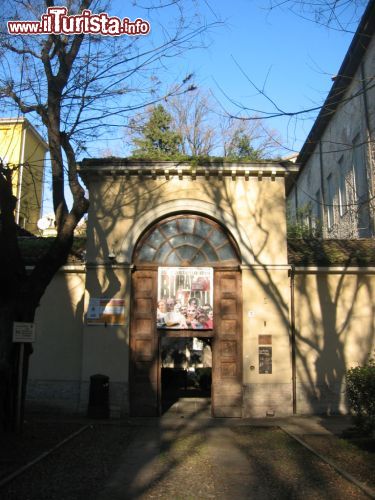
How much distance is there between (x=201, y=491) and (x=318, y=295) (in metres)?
9.01

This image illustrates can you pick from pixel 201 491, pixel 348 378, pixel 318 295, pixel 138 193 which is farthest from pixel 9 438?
pixel 318 295

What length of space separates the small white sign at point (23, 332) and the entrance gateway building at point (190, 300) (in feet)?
12.9

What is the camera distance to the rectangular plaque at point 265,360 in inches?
555

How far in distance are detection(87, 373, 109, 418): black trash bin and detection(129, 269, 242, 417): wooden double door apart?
81 centimetres

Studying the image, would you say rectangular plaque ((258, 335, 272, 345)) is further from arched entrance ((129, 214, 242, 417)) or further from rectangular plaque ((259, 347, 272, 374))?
arched entrance ((129, 214, 242, 417))

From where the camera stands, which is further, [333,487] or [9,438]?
[9,438]

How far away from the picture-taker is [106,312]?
46.9ft

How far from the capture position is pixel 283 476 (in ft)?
24.5

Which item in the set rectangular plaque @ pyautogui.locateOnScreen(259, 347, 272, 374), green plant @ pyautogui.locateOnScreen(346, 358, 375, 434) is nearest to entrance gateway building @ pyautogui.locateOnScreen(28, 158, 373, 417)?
rectangular plaque @ pyautogui.locateOnScreen(259, 347, 272, 374)

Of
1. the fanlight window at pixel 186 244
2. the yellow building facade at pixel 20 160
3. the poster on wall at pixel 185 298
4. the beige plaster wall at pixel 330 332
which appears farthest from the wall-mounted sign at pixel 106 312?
the beige plaster wall at pixel 330 332

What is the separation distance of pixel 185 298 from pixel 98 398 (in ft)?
11.7

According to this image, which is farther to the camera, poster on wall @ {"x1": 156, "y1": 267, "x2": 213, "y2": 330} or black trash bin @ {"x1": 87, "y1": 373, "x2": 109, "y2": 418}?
poster on wall @ {"x1": 156, "y1": 267, "x2": 213, "y2": 330}

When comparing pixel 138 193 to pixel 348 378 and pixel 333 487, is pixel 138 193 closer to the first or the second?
pixel 348 378

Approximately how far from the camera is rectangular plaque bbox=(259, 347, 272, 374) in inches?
555
